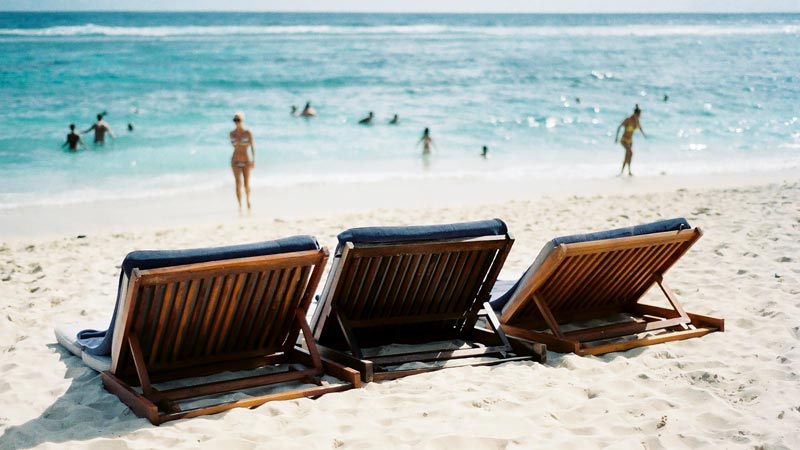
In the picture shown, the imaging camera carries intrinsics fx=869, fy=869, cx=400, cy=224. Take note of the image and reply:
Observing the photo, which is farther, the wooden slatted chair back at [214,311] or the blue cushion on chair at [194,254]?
the wooden slatted chair back at [214,311]

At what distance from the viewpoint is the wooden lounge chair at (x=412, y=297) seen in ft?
13.7

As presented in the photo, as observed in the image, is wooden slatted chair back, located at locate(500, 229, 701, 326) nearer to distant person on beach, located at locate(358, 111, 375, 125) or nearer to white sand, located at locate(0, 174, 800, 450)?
white sand, located at locate(0, 174, 800, 450)

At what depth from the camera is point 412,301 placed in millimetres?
4578

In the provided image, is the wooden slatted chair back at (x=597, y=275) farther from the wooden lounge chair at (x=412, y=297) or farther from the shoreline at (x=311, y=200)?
the shoreline at (x=311, y=200)

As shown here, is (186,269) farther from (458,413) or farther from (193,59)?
(193,59)

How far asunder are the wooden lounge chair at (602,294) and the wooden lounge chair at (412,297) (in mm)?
200

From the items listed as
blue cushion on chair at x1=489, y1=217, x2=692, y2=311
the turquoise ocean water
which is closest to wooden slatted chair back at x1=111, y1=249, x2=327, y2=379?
blue cushion on chair at x1=489, y1=217, x2=692, y2=311

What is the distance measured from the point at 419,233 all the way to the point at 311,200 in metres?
7.78

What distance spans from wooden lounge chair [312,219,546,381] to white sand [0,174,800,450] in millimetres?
221

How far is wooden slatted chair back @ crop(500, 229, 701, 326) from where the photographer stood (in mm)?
4523

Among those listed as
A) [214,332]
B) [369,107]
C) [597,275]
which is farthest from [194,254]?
[369,107]

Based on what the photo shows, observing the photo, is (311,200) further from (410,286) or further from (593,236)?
(593,236)

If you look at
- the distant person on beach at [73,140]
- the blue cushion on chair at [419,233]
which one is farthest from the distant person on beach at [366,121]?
the blue cushion on chair at [419,233]

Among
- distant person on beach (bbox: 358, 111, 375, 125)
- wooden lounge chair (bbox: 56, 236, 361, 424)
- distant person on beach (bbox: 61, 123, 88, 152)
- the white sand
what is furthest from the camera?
distant person on beach (bbox: 358, 111, 375, 125)
